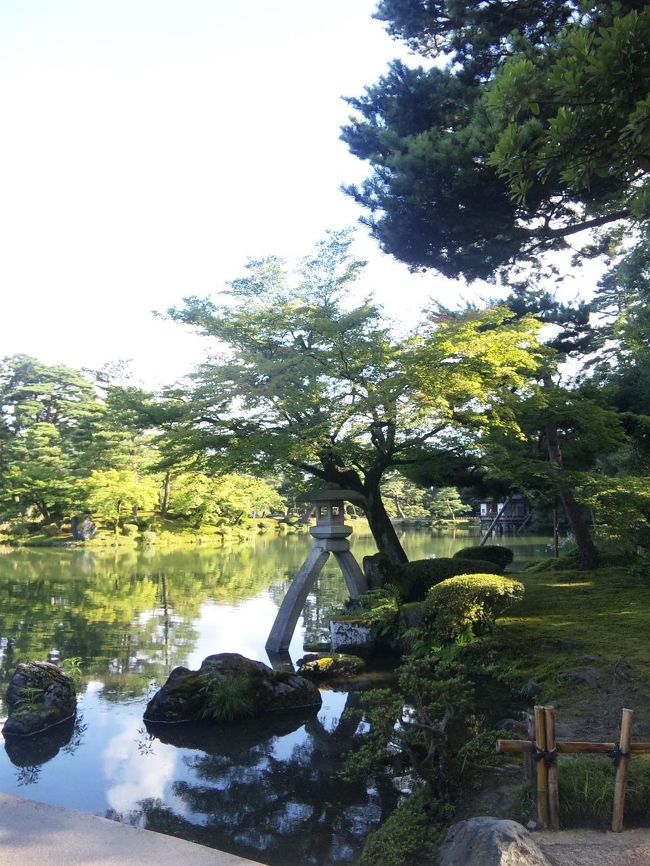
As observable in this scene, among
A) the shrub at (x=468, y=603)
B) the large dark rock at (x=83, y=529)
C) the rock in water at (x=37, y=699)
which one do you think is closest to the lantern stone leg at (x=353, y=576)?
the shrub at (x=468, y=603)

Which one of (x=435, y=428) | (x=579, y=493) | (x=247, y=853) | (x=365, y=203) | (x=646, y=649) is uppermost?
(x=365, y=203)

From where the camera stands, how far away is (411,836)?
354 centimetres

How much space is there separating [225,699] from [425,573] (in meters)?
4.18

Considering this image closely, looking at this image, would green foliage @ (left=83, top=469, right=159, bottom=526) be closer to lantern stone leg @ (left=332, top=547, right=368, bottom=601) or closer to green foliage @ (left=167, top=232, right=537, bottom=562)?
green foliage @ (left=167, top=232, right=537, bottom=562)

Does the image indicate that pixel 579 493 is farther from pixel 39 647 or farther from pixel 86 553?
pixel 86 553

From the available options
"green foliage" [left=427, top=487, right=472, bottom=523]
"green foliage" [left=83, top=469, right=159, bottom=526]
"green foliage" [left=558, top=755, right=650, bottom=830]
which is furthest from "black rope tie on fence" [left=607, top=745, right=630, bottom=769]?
"green foliage" [left=427, top=487, right=472, bottom=523]

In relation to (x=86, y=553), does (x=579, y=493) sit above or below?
above

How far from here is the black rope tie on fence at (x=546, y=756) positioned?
331cm

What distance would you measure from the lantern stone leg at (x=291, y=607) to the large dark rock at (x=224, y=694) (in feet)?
7.50

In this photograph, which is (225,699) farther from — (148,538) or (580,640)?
(148,538)

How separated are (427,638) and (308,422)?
345cm

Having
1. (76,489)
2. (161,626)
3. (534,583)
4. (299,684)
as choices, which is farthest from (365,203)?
(76,489)

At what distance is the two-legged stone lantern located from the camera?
9.13m

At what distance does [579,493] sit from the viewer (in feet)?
30.3
